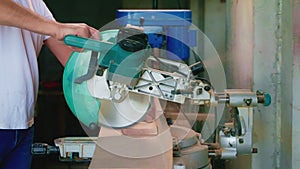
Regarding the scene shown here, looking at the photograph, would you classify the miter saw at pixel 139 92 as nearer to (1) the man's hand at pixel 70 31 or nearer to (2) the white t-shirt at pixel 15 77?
(1) the man's hand at pixel 70 31

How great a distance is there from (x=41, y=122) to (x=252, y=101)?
2.78 metres

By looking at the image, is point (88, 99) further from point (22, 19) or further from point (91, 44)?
point (22, 19)

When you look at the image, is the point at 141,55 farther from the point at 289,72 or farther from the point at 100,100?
the point at 289,72

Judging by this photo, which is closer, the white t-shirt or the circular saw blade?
the circular saw blade

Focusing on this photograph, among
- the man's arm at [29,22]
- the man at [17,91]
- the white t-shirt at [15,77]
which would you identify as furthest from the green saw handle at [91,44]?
the white t-shirt at [15,77]

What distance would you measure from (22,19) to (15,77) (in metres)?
0.32

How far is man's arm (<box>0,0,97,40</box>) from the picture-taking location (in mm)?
1275

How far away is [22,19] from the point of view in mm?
1298

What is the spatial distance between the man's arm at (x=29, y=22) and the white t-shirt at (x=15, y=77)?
248 mm

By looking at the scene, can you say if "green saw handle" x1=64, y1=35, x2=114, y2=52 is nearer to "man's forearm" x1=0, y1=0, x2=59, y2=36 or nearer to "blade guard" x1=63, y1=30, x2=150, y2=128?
"blade guard" x1=63, y1=30, x2=150, y2=128

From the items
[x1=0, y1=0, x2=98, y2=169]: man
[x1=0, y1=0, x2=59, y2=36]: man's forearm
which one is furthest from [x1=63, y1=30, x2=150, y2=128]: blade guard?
[x1=0, y1=0, x2=98, y2=169]: man

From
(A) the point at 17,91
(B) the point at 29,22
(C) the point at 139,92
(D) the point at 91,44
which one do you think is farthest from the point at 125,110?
(A) the point at 17,91

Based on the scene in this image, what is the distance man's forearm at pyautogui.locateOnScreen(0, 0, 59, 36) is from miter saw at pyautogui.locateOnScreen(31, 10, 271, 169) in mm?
103

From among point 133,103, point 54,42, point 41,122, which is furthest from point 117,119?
point 41,122
